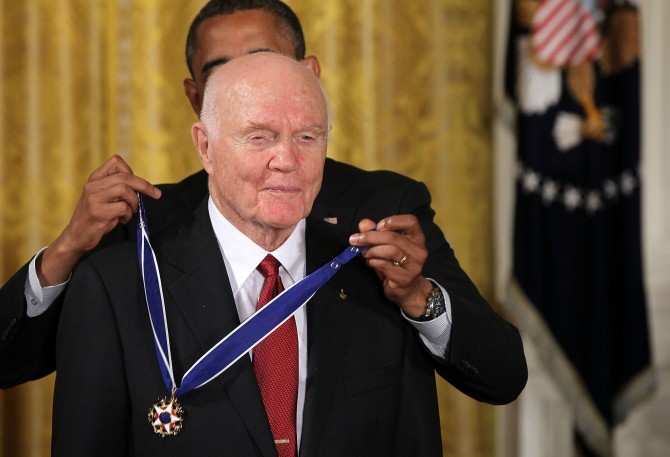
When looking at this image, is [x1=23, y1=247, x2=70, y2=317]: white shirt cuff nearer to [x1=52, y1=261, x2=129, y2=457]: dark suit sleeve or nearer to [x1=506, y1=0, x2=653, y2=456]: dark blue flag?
[x1=52, y1=261, x2=129, y2=457]: dark suit sleeve

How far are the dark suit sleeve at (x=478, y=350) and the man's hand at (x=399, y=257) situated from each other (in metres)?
0.09

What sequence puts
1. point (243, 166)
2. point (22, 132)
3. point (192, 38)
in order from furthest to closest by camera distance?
1. point (22, 132)
2. point (192, 38)
3. point (243, 166)

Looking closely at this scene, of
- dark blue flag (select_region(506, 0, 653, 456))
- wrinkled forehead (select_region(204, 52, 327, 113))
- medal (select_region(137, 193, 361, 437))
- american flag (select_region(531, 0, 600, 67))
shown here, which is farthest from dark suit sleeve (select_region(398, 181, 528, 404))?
american flag (select_region(531, 0, 600, 67))

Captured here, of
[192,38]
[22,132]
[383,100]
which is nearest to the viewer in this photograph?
[192,38]

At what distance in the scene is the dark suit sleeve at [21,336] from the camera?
7.11 ft

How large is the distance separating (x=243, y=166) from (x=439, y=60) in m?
2.60

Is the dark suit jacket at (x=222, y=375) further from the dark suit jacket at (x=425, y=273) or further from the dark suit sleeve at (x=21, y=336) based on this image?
the dark suit sleeve at (x=21, y=336)

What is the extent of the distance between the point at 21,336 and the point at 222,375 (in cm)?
64

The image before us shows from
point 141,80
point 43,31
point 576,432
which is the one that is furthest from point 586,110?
point 43,31

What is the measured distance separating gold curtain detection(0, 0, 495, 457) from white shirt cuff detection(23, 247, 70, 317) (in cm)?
184

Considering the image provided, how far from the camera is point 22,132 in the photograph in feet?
12.9

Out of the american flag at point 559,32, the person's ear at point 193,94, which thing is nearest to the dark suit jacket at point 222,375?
the person's ear at point 193,94

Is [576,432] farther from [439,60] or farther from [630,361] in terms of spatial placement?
[439,60]

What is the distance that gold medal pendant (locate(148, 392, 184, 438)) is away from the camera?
1731 millimetres
